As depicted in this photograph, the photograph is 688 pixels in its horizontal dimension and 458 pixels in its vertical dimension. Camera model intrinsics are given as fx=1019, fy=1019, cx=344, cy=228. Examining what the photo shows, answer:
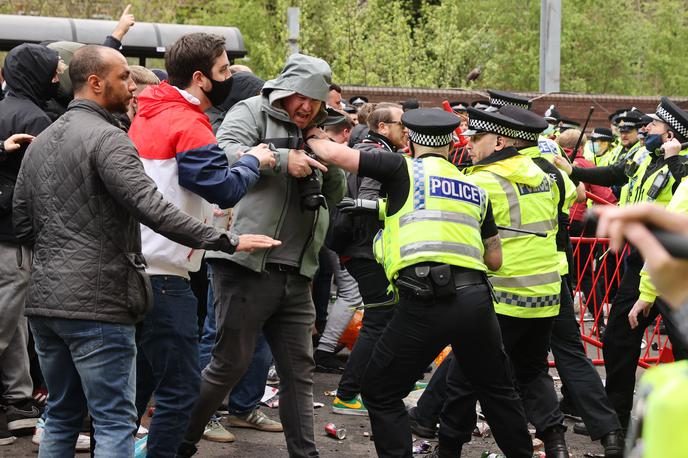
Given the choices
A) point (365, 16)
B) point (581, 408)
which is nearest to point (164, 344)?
point (581, 408)

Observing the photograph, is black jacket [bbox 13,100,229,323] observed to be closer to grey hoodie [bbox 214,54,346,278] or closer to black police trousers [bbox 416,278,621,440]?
grey hoodie [bbox 214,54,346,278]

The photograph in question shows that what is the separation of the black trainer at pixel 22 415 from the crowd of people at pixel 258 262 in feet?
0.04

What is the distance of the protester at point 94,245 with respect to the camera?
4094 mm

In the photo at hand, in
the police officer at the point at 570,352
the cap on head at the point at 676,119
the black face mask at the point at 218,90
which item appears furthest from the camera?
the cap on head at the point at 676,119

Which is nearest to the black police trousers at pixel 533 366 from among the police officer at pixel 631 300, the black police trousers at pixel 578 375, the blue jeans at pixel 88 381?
the black police trousers at pixel 578 375

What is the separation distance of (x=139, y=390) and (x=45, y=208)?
1.27m

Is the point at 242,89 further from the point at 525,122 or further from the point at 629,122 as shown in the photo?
the point at 629,122

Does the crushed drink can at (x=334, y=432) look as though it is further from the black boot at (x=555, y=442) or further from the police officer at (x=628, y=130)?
the police officer at (x=628, y=130)

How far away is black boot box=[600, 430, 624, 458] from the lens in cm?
595

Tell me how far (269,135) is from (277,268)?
658mm

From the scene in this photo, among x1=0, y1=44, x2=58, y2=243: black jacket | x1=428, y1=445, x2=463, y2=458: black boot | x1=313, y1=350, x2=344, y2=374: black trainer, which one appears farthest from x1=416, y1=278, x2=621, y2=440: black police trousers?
x1=0, y1=44, x2=58, y2=243: black jacket

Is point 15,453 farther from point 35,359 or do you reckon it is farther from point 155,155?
point 155,155

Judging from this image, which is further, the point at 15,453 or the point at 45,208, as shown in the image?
the point at 15,453

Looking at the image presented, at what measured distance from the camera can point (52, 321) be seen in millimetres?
4133
